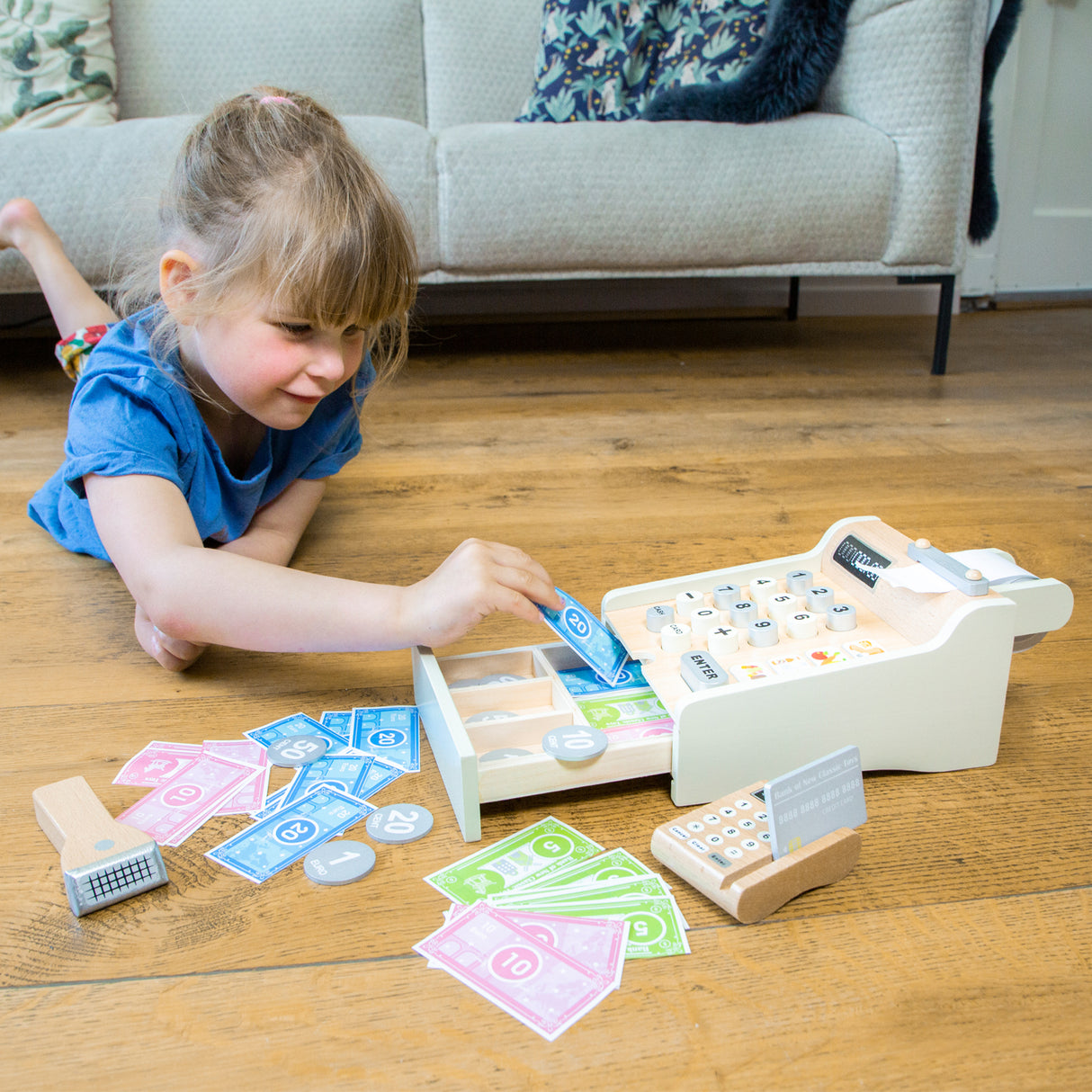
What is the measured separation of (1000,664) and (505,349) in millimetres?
1717

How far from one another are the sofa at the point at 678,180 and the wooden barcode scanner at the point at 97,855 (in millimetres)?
1275

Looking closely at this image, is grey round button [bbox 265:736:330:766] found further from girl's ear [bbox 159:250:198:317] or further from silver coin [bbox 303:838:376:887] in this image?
girl's ear [bbox 159:250:198:317]

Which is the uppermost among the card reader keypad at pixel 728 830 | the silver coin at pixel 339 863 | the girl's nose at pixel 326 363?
the girl's nose at pixel 326 363

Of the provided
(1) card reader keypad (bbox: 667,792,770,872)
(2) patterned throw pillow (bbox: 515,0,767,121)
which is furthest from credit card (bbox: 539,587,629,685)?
(2) patterned throw pillow (bbox: 515,0,767,121)

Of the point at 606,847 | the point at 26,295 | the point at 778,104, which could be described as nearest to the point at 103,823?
the point at 606,847

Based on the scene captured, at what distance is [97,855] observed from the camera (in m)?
0.61

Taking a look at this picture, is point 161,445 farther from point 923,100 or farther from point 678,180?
point 923,100

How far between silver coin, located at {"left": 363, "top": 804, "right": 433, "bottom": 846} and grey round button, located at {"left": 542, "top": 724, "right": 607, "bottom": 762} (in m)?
0.09

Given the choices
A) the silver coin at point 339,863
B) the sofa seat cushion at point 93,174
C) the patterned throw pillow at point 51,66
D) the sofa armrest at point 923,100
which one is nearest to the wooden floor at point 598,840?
the silver coin at point 339,863

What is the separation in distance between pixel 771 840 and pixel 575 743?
0.46 ft

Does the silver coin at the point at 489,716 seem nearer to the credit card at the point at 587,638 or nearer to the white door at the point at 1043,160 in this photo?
the credit card at the point at 587,638

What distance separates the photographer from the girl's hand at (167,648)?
863mm

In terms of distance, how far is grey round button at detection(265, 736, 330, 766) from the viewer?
2.43 ft

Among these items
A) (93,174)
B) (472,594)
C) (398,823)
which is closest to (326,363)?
(472,594)
